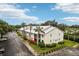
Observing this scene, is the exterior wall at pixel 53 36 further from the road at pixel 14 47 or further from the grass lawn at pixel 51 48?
the road at pixel 14 47

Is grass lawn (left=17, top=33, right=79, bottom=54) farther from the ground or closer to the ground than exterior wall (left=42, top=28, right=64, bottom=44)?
closer to the ground

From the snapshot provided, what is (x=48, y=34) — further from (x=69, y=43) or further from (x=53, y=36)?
(x=69, y=43)

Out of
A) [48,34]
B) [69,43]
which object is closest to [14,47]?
[48,34]

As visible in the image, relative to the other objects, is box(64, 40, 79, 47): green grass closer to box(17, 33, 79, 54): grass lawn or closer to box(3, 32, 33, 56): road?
box(17, 33, 79, 54): grass lawn

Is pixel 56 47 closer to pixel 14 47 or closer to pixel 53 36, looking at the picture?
pixel 53 36

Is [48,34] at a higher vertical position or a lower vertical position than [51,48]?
higher

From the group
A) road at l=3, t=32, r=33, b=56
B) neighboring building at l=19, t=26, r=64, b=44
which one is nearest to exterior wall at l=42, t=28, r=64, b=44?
neighboring building at l=19, t=26, r=64, b=44

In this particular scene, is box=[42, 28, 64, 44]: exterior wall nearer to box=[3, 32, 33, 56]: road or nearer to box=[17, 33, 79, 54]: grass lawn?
box=[17, 33, 79, 54]: grass lawn
